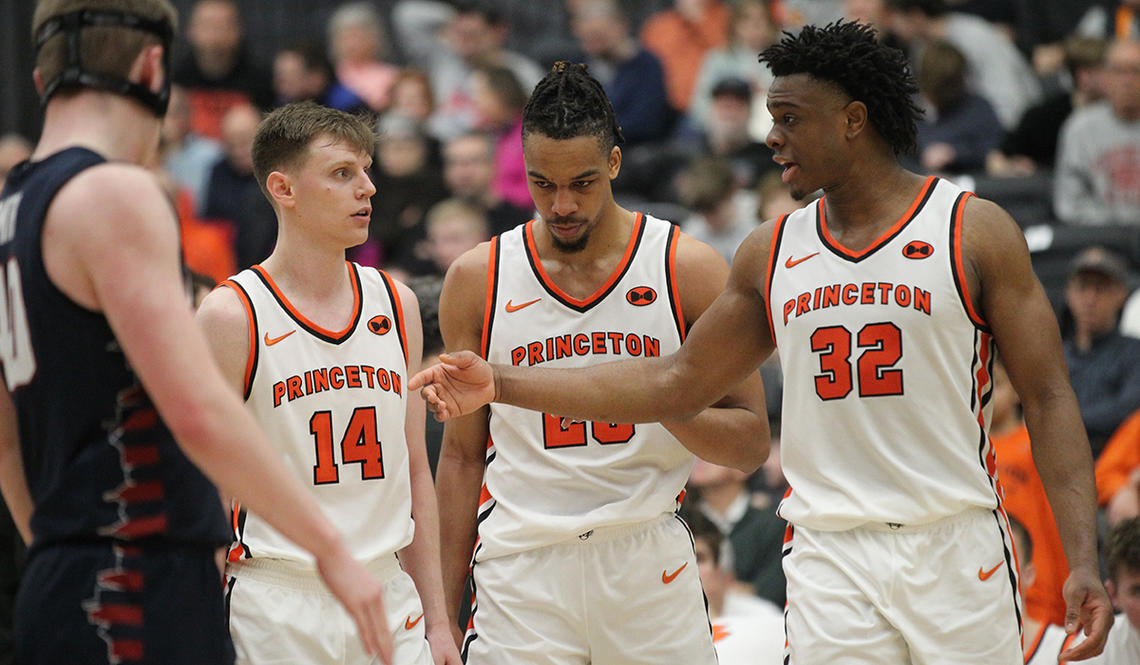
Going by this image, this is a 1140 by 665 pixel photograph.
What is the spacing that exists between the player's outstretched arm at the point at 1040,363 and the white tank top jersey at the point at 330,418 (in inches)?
76.0

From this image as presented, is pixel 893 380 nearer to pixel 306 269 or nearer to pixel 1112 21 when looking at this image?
pixel 306 269

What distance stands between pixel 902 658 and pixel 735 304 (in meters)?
1.28

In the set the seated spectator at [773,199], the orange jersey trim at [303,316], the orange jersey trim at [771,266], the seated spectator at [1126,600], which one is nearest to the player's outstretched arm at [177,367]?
the orange jersey trim at [303,316]

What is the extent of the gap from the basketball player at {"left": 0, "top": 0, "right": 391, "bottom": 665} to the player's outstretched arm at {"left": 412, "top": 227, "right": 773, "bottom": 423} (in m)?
1.45

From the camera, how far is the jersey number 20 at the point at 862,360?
14.8 ft

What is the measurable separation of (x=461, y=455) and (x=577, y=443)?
1.53 feet

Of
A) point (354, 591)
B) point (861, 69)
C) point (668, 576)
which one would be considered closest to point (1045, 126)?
point (861, 69)

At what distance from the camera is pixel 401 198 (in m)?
12.1

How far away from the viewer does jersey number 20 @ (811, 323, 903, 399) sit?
4.51 m

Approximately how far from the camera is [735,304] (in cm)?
492

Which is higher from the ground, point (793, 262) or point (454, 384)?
A: point (793, 262)

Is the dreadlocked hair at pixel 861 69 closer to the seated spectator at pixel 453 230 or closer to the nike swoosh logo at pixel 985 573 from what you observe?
the nike swoosh logo at pixel 985 573

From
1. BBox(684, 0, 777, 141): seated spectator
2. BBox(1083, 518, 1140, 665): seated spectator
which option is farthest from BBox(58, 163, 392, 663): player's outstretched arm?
BBox(684, 0, 777, 141): seated spectator

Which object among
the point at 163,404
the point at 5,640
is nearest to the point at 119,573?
the point at 163,404
